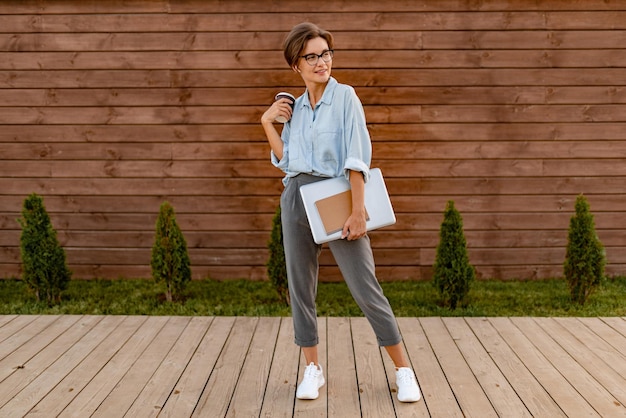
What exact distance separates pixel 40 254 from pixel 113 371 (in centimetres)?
178

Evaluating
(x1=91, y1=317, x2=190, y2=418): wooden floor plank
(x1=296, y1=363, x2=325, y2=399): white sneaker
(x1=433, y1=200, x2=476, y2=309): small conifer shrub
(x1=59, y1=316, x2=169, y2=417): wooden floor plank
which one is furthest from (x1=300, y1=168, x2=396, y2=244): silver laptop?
(x1=433, y1=200, x2=476, y2=309): small conifer shrub

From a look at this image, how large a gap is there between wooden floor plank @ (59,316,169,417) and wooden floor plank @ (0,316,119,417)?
167 mm

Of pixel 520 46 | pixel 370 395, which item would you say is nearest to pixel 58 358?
pixel 370 395

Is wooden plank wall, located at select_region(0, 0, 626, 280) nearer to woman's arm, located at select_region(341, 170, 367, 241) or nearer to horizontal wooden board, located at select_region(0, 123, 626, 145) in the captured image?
horizontal wooden board, located at select_region(0, 123, 626, 145)

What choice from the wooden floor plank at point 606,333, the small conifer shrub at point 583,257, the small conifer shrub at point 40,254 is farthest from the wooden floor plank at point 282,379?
the small conifer shrub at point 583,257

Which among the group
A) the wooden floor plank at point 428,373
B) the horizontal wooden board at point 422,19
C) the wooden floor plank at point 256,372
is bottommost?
the wooden floor plank at point 428,373

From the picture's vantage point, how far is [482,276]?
5.57 metres

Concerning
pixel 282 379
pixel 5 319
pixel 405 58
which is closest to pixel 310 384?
pixel 282 379

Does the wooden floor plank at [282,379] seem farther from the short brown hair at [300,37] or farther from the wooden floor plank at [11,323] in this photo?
the wooden floor plank at [11,323]

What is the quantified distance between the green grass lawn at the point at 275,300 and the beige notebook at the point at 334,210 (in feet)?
6.08

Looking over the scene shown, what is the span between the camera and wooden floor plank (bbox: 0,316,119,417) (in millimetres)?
3029

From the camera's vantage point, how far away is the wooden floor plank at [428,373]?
296cm

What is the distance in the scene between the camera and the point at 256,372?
3.44 metres

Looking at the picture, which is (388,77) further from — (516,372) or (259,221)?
(516,372)
